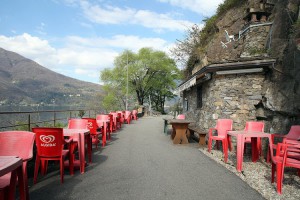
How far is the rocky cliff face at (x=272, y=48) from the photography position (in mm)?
7027

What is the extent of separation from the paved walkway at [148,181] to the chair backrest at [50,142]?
23.0 inches

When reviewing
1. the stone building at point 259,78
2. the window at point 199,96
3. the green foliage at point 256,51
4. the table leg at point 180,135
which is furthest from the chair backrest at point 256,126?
the window at point 199,96

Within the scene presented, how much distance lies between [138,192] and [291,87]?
5152 millimetres

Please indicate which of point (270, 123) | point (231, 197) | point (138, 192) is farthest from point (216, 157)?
point (138, 192)

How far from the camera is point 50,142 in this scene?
4.70 m

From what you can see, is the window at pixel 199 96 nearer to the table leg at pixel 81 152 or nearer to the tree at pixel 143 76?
the table leg at pixel 81 152

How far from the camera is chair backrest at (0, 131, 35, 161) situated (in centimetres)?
375

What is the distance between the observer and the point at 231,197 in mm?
4234

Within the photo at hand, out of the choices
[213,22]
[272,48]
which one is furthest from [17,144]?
[213,22]

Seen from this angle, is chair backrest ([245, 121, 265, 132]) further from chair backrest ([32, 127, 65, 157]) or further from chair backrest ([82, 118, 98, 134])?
chair backrest ([32, 127, 65, 157])

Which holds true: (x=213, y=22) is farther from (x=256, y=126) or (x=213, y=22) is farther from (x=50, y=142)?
(x=50, y=142)

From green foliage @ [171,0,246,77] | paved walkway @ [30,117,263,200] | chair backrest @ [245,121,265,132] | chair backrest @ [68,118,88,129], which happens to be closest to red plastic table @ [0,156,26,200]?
paved walkway @ [30,117,263,200]

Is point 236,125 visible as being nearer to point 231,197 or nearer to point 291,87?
point 291,87

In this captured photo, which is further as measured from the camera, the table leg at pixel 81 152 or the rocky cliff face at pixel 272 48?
the rocky cliff face at pixel 272 48
